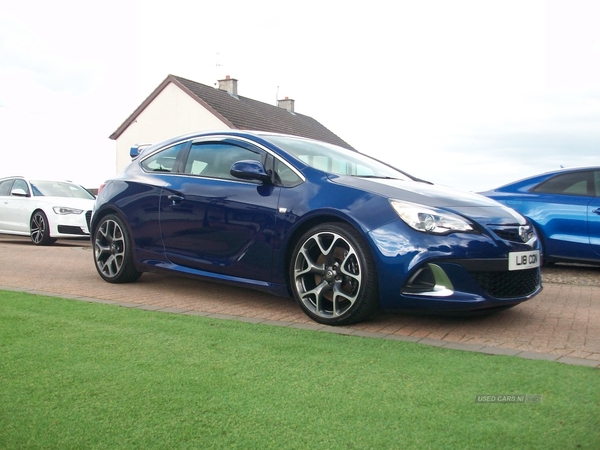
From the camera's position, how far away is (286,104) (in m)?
50.0

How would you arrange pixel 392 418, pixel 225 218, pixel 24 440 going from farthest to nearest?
1. pixel 225 218
2. pixel 392 418
3. pixel 24 440

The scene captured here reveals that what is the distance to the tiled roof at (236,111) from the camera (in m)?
36.5

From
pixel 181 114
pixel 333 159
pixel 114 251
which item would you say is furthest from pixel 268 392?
pixel 181 114

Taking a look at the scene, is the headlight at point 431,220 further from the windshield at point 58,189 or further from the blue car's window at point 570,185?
the windshield at point 58,189

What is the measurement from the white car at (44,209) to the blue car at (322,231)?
25.7 feet

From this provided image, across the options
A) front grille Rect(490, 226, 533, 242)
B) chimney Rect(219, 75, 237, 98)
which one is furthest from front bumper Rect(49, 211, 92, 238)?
chimney Rect(219, 75, 237, 98)

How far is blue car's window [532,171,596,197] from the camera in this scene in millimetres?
9250

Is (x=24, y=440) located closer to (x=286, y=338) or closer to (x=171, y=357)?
(x=171, y=357)

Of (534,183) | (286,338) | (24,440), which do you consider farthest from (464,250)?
(534,183)

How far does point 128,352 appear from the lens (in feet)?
14.0

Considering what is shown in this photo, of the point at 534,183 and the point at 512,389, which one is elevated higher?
the point at 534,183

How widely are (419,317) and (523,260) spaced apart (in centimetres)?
98

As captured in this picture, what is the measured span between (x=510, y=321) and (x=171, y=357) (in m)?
2.86

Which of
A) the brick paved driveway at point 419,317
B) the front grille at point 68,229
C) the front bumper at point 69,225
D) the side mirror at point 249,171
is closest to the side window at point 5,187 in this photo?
the front bumper at point 69,225
